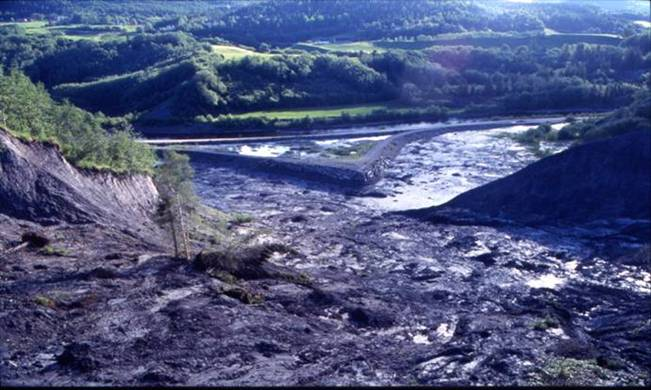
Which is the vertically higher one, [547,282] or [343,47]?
[343,47]

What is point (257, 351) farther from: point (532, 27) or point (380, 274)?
→ point (532, 27)

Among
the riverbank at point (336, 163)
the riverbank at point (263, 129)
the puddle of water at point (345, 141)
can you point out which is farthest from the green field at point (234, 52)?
the puddle of water at point (345, 141)

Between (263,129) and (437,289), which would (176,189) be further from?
(263,129)

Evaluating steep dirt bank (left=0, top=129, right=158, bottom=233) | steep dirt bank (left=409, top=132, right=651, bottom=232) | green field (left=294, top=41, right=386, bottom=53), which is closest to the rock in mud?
steep dirt bank (left=0, top=129, right=158, bottom=233)

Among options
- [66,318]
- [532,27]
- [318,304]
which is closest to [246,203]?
[318,304]

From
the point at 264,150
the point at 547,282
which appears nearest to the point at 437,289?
the point at 547,282

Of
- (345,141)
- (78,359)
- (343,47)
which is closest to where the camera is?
(78,359)

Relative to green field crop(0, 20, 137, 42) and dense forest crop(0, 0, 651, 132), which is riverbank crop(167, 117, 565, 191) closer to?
dense forest crop(0, 0, 651, 132)
